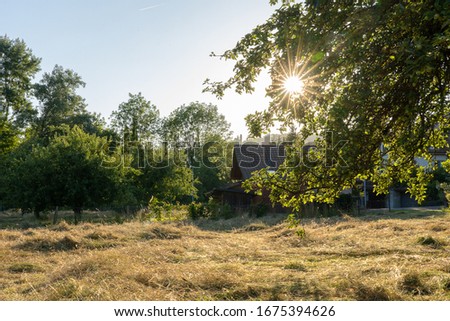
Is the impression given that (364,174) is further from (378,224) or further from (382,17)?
(378,224)

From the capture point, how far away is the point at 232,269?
8.09 meters

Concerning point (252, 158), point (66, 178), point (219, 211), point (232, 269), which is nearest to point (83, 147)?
point (66, 178)

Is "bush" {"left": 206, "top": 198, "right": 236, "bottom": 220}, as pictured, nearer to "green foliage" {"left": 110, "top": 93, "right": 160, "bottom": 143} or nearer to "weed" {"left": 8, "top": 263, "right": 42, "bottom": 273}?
"weed" {"left": 8, "top": 263, "right": 42, "bottom": 273}

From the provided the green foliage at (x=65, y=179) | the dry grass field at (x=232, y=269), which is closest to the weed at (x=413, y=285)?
the dry grass field at (x=232, y=269)

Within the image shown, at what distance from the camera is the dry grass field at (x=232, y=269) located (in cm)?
637

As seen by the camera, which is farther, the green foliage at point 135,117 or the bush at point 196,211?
the green foliage at point 135,117

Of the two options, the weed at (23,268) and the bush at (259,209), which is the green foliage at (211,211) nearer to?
the bush at (259,209)

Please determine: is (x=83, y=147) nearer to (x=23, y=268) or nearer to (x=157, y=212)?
(x=157, y=212)

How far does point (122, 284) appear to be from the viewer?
6.76 meters

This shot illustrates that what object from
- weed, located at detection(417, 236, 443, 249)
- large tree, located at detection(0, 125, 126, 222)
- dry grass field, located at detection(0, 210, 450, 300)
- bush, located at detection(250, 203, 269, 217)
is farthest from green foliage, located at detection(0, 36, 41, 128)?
weed, located at detection(417, 236, 443, 249)

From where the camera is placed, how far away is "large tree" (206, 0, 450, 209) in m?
5.81

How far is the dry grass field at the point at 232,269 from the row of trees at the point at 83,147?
10.5m

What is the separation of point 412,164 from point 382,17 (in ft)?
10.9
